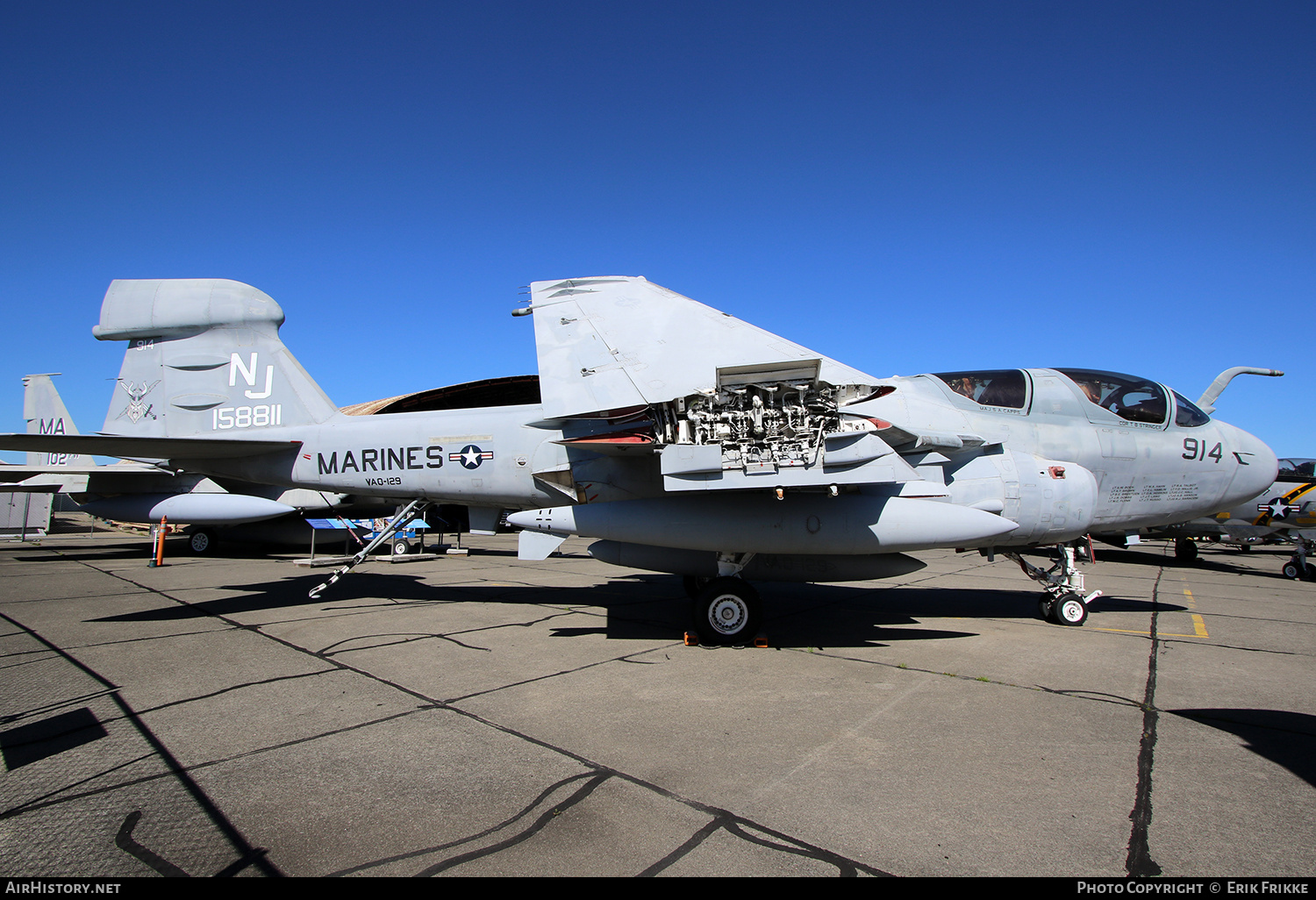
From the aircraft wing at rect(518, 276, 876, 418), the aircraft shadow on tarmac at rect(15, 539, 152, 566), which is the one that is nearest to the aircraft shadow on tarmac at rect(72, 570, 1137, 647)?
the aircraft wing at rect(518, 276, 876, 418)

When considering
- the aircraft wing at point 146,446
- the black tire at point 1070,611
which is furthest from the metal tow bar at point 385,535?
the black tire at point 1070,611

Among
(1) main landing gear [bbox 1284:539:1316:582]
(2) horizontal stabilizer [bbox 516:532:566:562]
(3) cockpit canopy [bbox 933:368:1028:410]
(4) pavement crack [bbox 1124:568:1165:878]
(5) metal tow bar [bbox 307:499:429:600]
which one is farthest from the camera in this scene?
(1) main landing gear [bbox 1284:539:1316:582]

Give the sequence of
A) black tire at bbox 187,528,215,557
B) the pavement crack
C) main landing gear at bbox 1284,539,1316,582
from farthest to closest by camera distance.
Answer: black tire at bbox 187,528,215,557, main landing gear at bbox 1284,539,1316,582, the pavement crack

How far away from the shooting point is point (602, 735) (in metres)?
4.13

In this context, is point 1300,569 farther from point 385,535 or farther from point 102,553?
point 102,553

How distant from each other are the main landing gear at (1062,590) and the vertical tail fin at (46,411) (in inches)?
989

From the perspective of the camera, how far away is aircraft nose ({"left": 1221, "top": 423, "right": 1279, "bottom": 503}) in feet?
25.7

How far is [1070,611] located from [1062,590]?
28cm

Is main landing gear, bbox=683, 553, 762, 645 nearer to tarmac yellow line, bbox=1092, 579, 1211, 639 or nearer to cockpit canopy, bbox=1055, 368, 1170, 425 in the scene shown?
tarmac yellow line, bbox=1092, 579, 1211, 639

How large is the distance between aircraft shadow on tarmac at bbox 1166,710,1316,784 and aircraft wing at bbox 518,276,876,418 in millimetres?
3687

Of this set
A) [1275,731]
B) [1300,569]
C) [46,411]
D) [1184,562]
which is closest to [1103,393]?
[1275,731]

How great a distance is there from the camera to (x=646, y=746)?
398 cm

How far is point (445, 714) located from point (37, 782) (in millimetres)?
2153
